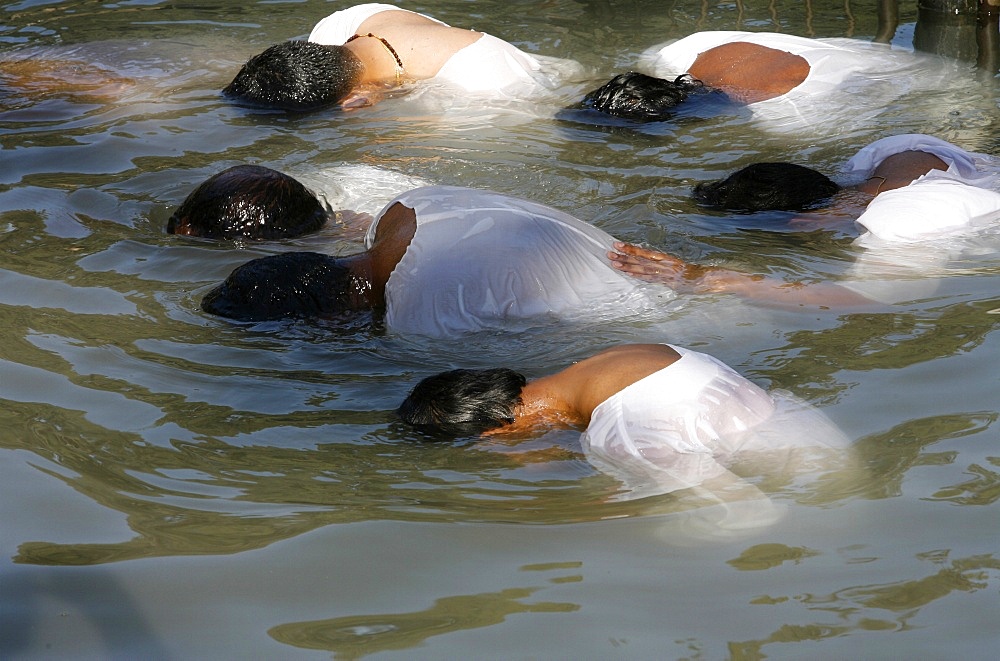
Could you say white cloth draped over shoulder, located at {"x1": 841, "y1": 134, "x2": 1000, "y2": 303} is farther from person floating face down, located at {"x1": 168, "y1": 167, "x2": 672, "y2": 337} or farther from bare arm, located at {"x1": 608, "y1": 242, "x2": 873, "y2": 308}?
person floating face down, located at {"x1": 168, "y1": 167, "x2": 672, "y2": 337}

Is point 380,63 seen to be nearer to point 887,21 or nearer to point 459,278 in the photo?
point 459,278

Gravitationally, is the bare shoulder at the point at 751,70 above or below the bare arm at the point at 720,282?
above

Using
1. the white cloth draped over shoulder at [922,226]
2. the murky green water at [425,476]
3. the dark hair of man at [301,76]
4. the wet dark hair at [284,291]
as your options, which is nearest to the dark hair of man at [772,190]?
the murky green water at [425,476]

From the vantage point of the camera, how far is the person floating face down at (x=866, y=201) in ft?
12.1

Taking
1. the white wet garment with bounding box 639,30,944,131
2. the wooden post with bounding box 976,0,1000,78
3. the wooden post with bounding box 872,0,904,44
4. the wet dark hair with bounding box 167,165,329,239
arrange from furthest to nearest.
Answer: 1. the wooden post with bounding box 872,0,904,44
2. the wooden post with bounding box 976,0,1000,78
3. the white wet garment with bounding box 639,30,944,131
4. the wet dark hair with bounding box 167,165,329,239

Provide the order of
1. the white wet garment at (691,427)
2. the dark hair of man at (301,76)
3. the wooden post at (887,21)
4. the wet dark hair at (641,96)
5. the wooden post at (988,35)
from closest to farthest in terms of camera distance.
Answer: the white wet garment at (691,427), the wet dark hair at (641,96), the dark hair of man at (301,76), the wooden post at (988,35), the wooden post at (887,21)

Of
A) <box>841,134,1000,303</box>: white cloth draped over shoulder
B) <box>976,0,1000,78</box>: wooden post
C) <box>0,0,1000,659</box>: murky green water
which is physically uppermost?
<box>976,0,1000,78</box>: wooden post

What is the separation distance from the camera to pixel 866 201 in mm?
4387

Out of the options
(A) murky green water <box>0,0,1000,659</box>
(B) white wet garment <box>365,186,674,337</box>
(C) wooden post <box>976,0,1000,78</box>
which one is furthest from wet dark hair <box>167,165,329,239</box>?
(C) wooden post <box>976,0,1000,78</box>

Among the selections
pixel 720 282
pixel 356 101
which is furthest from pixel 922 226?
pixel 356 101

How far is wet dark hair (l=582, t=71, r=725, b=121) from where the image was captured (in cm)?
561

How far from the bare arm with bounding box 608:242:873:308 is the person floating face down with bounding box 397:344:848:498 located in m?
0.76

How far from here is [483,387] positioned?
292cm

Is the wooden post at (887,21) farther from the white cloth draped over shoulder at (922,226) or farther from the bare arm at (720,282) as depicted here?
the bare arm at (720,282)
